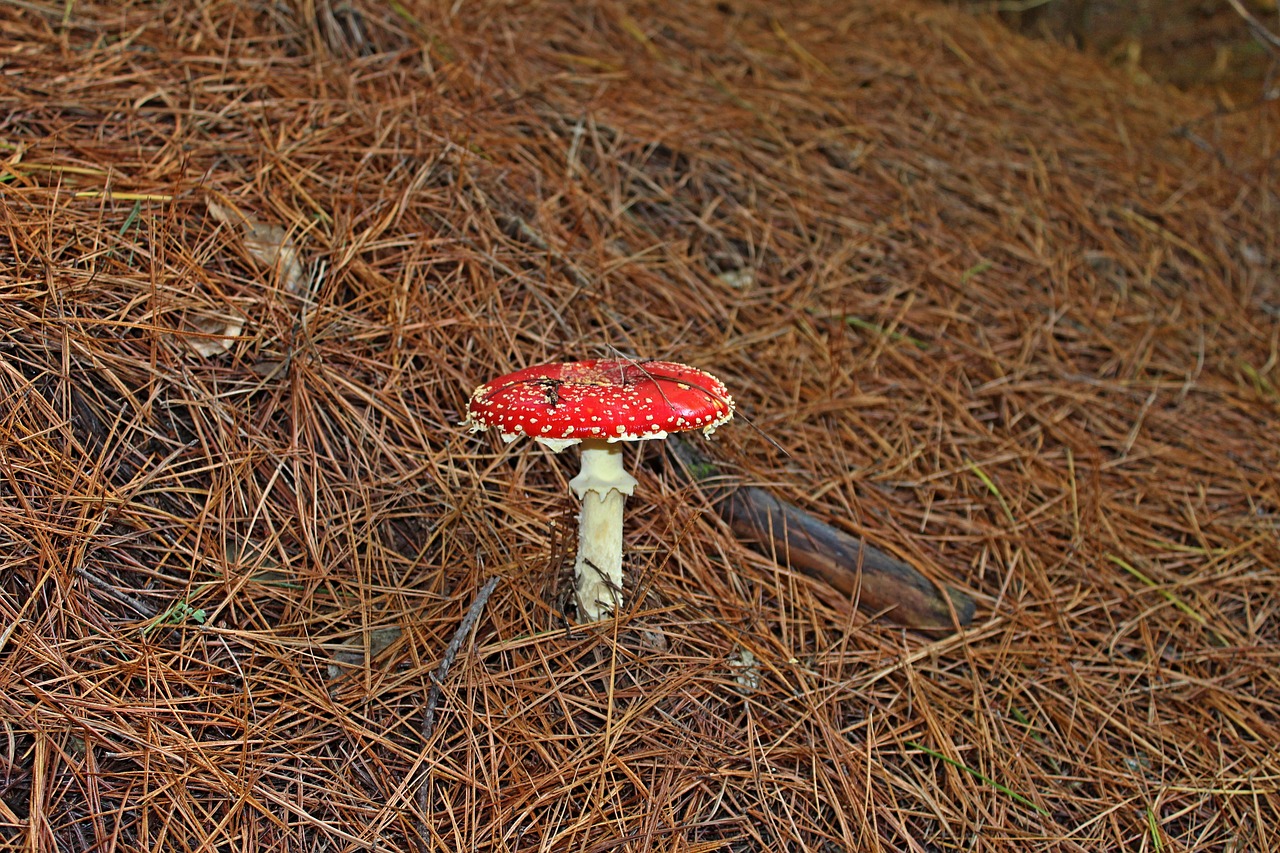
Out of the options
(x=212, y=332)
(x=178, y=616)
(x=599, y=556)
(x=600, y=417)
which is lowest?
(x=178, y=616)

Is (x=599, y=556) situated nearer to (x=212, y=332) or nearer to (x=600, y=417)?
(x=600, y=417)

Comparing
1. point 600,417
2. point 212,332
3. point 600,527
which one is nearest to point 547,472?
point 600,527

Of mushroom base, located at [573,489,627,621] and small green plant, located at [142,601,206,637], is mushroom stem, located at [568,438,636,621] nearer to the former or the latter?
mushroom base, located at [573,489,627,621]

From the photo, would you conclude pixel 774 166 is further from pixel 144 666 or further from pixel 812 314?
pixel 144 666

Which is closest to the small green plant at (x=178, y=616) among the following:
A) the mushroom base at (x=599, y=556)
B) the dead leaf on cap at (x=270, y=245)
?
the mushroom base at (x=599, y=556)

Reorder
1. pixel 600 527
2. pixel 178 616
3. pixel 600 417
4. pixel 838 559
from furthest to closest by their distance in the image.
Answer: pixel 838 559, pixel 600 527, pixel 178 616, pixel 600 417

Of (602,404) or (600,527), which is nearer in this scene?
(602,404)

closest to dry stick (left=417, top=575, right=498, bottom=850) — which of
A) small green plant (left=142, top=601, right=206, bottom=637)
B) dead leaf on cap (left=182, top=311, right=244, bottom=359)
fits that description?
small green plant (left=142, top=601, right=206, bottom=637)
